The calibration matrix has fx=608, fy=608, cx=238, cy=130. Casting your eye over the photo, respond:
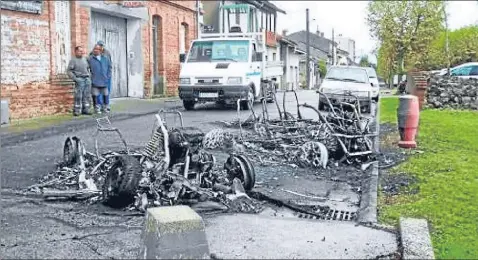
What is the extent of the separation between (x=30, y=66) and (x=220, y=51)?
6.26 metres

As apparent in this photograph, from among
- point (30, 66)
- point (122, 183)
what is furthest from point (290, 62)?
point (122, 183)

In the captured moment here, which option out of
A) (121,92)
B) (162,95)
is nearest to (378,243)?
(121,92)

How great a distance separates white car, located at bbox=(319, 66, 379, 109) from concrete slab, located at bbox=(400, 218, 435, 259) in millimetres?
12952

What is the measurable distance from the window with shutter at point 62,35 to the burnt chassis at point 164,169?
9.26 metres

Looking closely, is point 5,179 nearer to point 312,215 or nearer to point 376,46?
point 312,215

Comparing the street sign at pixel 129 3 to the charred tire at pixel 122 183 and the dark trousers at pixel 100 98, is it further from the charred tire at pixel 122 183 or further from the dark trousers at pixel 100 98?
the charred tire at pixel 122 183

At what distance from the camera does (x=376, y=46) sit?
45750mm

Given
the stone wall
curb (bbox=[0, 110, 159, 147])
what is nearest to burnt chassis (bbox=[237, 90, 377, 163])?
curb (bbox=[0, 110, 159, 147])

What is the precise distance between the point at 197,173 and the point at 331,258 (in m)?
2.53

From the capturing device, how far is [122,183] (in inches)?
241

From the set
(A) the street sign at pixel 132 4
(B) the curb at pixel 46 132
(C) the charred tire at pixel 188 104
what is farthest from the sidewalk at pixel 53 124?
(A) the street sign at pixel 132 4

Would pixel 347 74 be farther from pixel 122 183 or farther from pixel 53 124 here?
pixel 122 183

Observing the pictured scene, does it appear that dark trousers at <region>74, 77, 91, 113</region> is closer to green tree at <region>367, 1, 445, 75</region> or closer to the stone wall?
the stone wall

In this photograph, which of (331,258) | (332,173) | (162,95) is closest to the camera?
(331,258)
